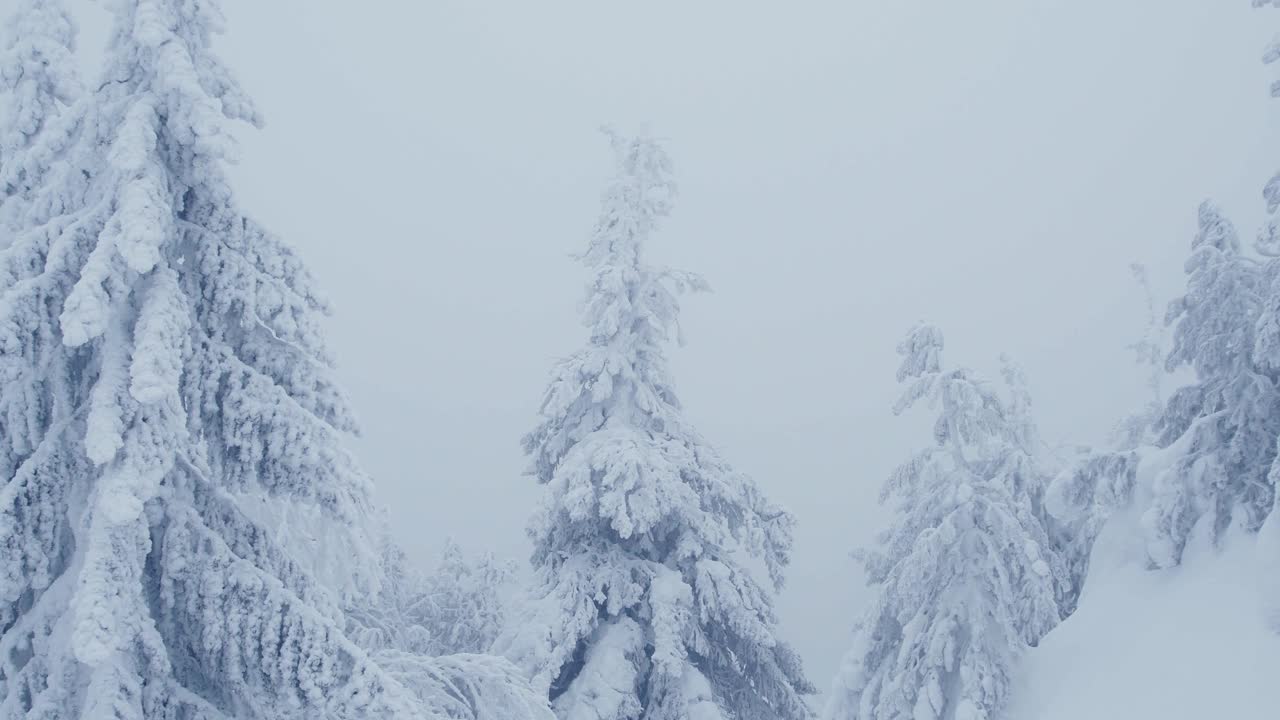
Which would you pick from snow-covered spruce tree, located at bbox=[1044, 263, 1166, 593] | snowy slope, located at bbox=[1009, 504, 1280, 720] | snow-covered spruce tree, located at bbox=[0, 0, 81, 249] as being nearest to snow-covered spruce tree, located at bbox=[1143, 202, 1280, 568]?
snowy slope, located at bbox=[1009, 504, 1280, 720]

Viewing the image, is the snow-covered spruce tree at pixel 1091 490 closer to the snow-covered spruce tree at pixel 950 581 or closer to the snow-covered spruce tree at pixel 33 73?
the snow-covered spruce tree at pixel 950 581

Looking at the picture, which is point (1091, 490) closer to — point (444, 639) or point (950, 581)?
point (950, 581)

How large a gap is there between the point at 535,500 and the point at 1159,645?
29.1 ft

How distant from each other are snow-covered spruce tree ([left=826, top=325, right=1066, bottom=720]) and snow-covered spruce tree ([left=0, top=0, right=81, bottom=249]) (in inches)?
491

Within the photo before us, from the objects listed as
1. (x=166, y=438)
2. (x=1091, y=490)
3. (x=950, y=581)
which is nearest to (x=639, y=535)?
(x=950, y=581)

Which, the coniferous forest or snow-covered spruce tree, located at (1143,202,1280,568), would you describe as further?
snow-covered spruce tree, located at (1143,202,1280,568)

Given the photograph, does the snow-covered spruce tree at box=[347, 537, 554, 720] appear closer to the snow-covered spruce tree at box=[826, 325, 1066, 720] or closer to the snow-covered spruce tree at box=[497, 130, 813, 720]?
the snow-covered spruce tree at box=[497, 130, 813, 720]

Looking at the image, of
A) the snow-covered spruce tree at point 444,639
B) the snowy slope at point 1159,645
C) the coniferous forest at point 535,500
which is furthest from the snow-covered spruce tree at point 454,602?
the snowy slope at point 1159,645

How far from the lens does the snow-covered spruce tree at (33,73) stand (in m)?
9.69

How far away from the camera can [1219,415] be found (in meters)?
12.8

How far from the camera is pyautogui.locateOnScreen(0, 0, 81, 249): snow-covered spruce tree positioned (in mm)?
9688

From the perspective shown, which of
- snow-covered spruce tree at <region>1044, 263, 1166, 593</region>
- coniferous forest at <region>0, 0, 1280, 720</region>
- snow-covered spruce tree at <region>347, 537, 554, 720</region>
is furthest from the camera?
snow-covered spruce tree at <region>1044, 263, 1166, 593</region>

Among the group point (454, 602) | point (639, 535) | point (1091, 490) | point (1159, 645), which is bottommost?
point (639, 535)

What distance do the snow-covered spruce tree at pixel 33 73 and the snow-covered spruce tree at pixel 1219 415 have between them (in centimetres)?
1386
